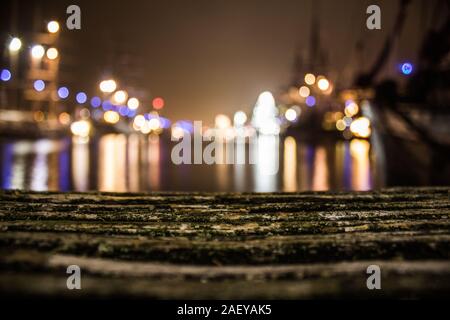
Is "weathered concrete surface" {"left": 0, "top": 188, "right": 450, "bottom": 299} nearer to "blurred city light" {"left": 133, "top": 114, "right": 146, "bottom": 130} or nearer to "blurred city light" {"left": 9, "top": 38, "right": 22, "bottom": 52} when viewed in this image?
"blurred city light" {"left": 9, "top": 38, "right": 22, "bottom": 52}

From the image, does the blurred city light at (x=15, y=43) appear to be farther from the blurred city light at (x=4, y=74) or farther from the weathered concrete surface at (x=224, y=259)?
the weathered concrete surface at (x=224, y=259)

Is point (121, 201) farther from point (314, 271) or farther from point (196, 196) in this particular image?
point (314, 271)

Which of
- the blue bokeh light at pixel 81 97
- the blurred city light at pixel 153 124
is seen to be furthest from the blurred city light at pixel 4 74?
the blurred city light at pixel 153 124

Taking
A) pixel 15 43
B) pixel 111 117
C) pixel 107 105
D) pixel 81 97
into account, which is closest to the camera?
pixel 15 43

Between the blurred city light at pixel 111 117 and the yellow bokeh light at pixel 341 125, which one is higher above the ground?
the blurred city light at pixel 111 117

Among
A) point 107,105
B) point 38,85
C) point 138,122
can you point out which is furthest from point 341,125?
point 138,122

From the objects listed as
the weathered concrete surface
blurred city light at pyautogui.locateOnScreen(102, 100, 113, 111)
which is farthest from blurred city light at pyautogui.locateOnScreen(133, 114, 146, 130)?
the weathered concrete surface

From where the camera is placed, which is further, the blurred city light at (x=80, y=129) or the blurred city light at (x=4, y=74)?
the blurred city light at (x=80, y=129)

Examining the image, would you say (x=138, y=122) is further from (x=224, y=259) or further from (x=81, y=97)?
(x=224, y=259)

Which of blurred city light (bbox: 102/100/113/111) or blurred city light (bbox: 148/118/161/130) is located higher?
blurred city light (bbox: 148/118/161/130)

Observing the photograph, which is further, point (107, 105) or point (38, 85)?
point (107, 105)

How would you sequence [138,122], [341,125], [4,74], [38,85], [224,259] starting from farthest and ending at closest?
[138,122] < [341,125] < [38,85] < [4,74] < [224,259]
